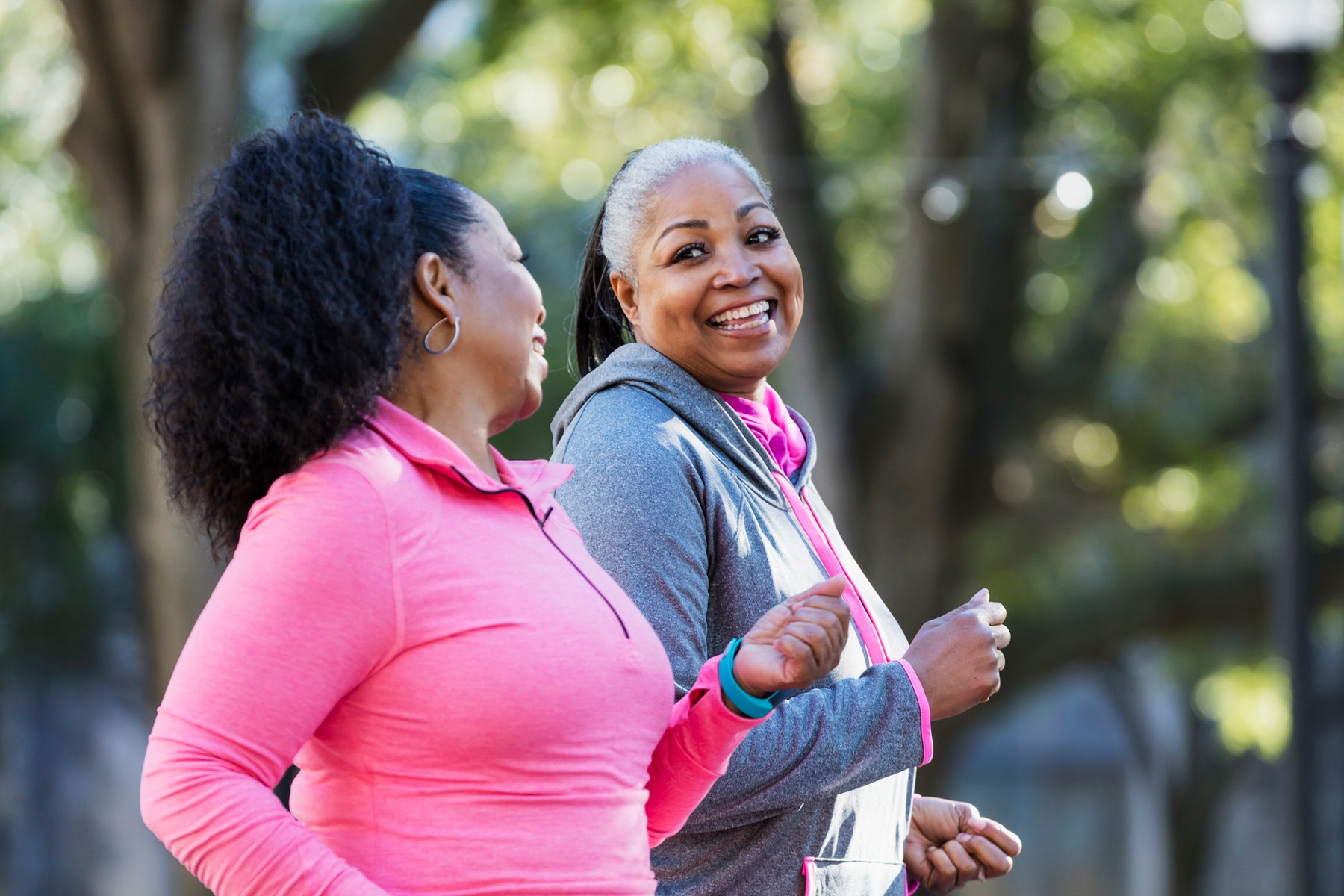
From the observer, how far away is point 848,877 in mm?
2041

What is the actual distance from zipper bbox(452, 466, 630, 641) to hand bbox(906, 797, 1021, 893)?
91 centimetres

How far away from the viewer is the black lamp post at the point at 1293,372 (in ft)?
19.0

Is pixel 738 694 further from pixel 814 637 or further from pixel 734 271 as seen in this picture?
pixel 734 271

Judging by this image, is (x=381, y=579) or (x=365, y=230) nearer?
(x=381, y=579)

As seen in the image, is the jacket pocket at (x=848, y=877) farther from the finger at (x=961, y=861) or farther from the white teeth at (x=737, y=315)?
the white teeth at (x=737, y=315)

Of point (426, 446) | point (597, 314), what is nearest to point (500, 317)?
point (426, 446)

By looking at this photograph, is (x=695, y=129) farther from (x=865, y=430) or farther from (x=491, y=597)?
(x=491, y=597)

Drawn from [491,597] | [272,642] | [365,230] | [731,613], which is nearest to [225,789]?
[272,642]

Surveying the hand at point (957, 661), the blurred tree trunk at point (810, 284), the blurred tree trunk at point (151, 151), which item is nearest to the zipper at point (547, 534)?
the hand at point (957, 661)

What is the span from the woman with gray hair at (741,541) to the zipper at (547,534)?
11.2 inches

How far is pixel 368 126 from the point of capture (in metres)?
11.2

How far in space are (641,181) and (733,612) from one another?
0.67 m

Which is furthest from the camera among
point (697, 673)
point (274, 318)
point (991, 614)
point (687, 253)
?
point (687, 253)

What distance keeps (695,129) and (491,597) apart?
812 centimetres
